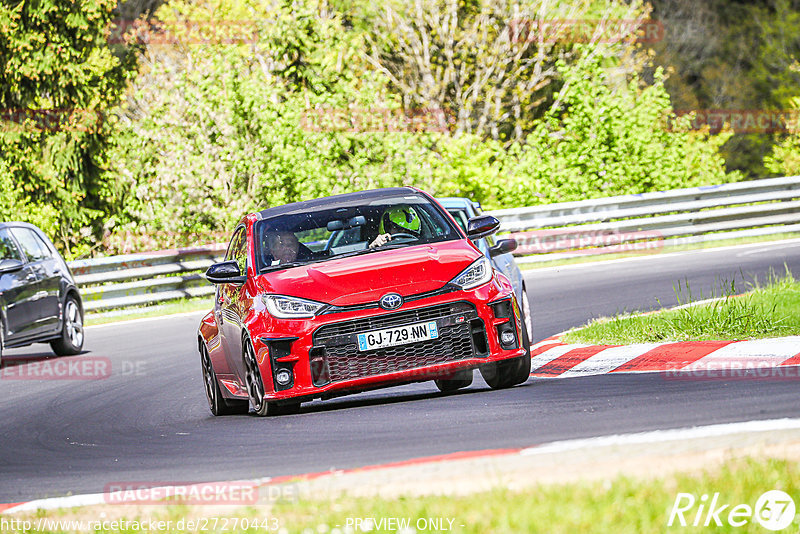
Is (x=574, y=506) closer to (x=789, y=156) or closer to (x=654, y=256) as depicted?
(x=654, y=256)

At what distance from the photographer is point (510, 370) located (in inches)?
364

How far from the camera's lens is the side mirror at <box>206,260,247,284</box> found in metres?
9.53

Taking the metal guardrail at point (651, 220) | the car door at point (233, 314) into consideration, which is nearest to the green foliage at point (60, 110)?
the metal guardrail at point (651, 220)

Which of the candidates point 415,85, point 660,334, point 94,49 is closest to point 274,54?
point 94,49

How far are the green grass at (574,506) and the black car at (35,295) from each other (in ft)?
33.5

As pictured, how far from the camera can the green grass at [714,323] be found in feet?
33.3

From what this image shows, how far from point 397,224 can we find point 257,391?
1.61 meters

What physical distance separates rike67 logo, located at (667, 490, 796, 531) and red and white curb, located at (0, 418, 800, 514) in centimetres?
135

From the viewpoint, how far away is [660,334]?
10.7 metres

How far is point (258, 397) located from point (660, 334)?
339 cm

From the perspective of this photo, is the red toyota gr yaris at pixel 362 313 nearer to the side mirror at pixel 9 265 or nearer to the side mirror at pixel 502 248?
the side mirror at pixel 502 248

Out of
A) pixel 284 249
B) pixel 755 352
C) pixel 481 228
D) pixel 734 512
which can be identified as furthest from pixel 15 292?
pixel 734 512

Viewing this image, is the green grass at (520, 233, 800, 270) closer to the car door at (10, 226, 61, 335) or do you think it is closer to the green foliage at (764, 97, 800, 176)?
the car door at (10, 226, 61, 335)


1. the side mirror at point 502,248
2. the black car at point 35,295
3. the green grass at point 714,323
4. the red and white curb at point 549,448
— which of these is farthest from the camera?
the black car at point 35,295
